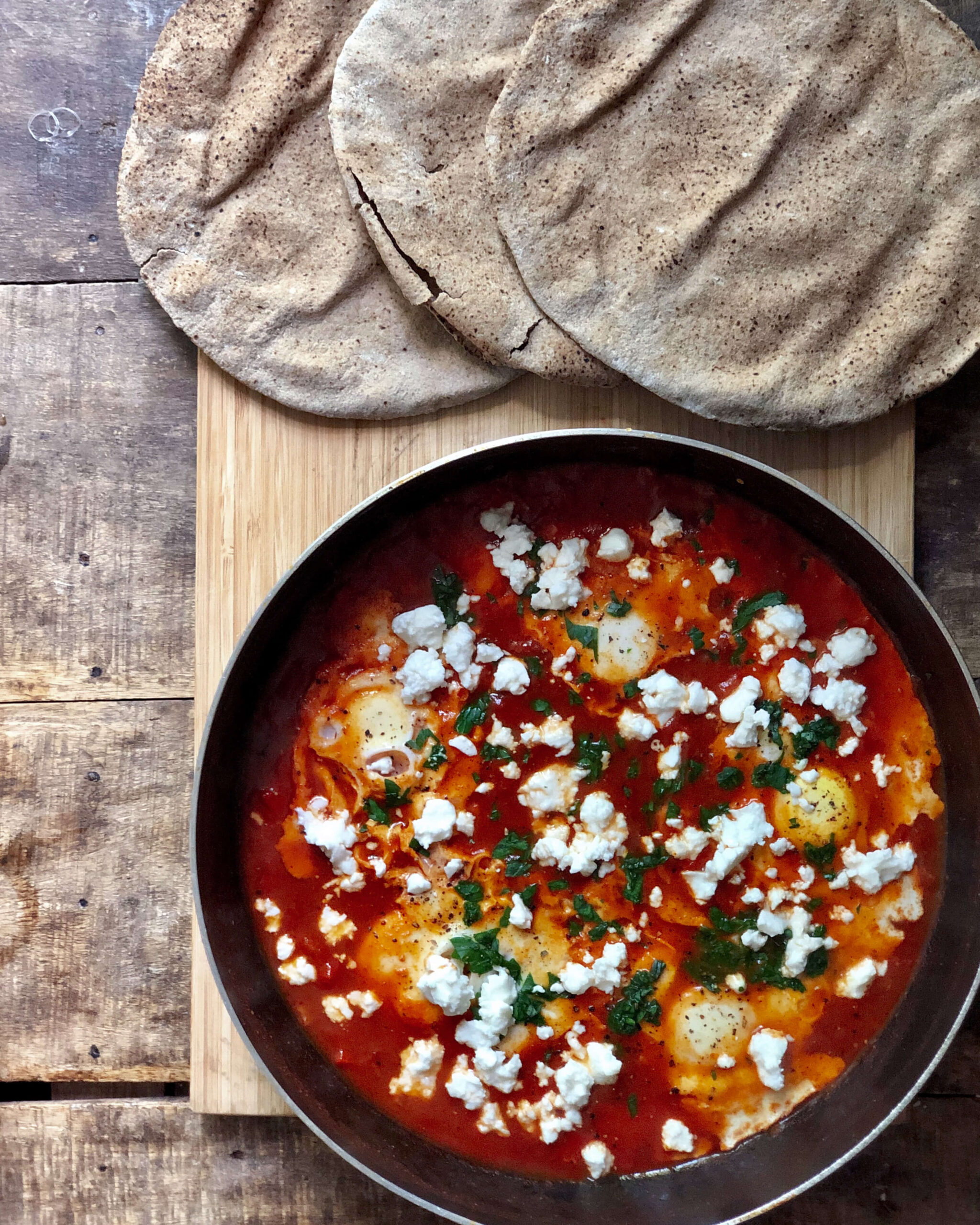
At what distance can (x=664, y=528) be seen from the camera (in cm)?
224

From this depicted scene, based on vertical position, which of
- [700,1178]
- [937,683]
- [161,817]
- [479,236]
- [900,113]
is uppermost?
[900,113]

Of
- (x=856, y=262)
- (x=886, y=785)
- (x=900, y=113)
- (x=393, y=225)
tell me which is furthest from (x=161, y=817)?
(x=900, y=113)

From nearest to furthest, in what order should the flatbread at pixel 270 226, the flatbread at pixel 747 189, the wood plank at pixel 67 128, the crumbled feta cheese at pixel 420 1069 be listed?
the flatbread at pixel 747 189
the flatbread at pixel 270 226
the crumbled feta cheese at pixel 420 1069
the wood plank at pixel 67 128

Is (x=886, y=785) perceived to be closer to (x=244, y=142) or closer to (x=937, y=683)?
(x=937, y=683)

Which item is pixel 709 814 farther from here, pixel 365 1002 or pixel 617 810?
pixel 365 1002

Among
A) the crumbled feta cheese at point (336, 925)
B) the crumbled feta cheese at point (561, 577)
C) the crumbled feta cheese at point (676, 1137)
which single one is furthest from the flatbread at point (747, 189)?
the crumbled feta cheese at point (676, 1137)

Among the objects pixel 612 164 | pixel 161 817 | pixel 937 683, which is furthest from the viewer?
pixel 161 817

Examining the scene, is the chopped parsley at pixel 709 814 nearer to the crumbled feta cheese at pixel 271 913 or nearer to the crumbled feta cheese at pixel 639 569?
the crumbled feta cheese at pixel 639 569

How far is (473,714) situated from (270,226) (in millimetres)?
1229

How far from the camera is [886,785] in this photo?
226cm

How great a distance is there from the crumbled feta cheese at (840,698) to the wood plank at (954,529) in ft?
1.06

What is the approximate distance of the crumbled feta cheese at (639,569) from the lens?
2242 mm

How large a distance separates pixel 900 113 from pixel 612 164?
64cm

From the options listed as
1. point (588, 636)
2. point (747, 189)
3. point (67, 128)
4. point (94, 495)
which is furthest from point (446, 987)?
point (67, 128)
